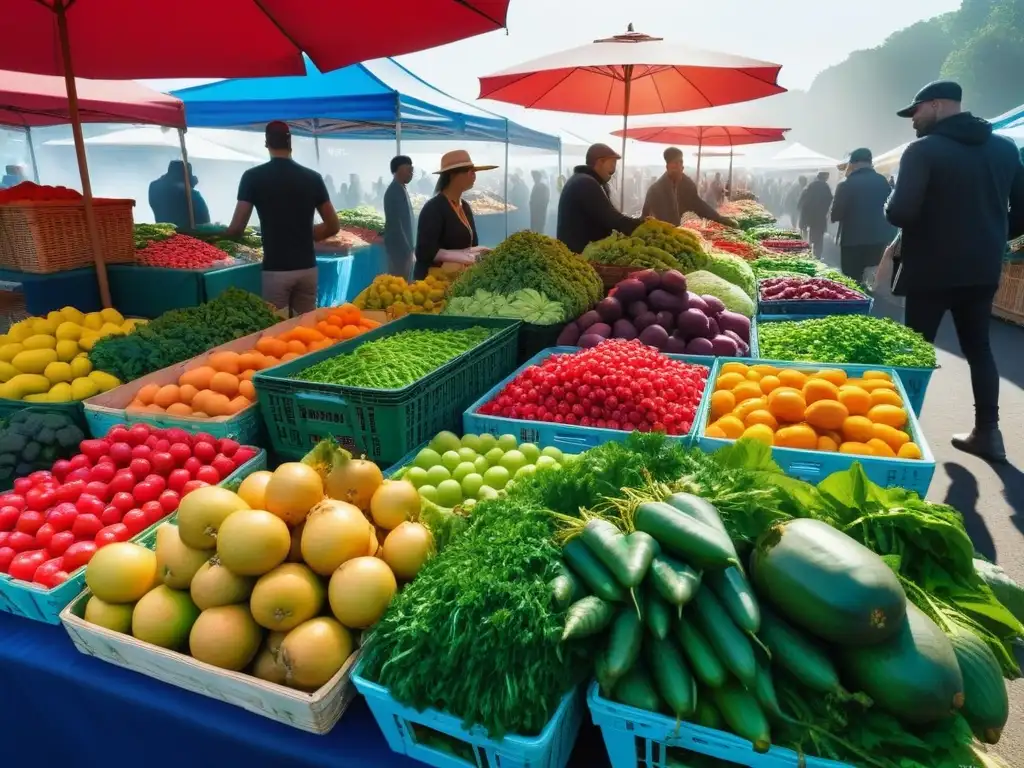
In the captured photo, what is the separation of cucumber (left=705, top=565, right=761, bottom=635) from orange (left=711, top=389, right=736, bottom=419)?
4.61 feet

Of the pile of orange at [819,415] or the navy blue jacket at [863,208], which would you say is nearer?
the pile of orange at [819,415]

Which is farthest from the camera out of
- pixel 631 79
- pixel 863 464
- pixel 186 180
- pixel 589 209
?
pixel 186 180

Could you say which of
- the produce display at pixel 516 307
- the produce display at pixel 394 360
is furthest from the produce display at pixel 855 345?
the produce display at pixel 394 360

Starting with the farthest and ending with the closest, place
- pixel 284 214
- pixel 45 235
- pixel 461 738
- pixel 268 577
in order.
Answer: pixel 284 214, pixel 45 235, pixel 268 577, pixel 461 738

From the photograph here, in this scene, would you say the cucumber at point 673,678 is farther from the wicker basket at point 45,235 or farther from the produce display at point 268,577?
the wicker basket at point 45,235

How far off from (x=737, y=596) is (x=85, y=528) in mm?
1773

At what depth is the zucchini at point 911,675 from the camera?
104 centimetres

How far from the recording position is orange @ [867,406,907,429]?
236 cm

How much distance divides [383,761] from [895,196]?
479cm

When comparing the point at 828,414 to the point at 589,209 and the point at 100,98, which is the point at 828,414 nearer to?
the point at 589,209

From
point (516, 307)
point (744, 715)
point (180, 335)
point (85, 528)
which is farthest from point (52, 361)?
point (744, 715)

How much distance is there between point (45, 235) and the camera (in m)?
4.97

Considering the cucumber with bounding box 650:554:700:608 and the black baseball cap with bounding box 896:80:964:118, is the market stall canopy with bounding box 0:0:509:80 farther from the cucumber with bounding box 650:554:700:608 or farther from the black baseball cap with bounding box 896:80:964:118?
the black baseball cap with bounding box 896:80:964:118

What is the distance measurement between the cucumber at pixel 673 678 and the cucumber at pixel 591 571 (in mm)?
108
